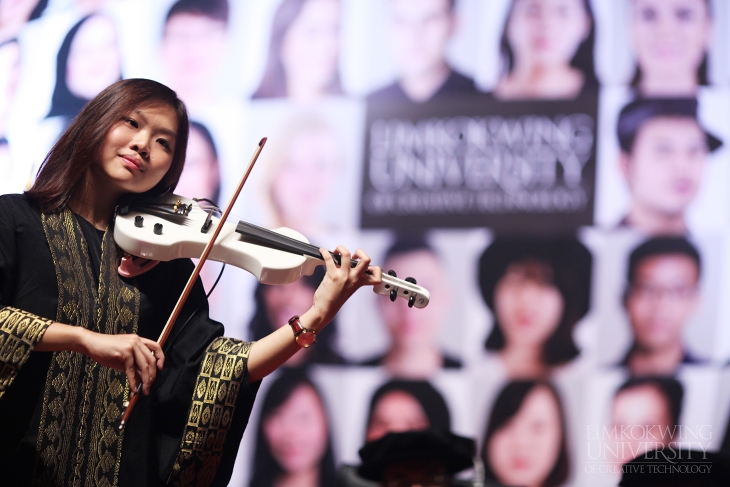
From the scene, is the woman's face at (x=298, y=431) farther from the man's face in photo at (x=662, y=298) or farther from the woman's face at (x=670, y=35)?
the woman's face at (x=670, y=35)

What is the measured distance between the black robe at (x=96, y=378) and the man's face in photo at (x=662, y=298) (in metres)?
1.55

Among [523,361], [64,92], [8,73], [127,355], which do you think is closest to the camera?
[127,355]

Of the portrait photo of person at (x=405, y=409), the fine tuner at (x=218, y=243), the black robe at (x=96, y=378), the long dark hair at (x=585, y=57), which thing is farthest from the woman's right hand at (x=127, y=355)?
the long dark hair at (x=585, y=57)

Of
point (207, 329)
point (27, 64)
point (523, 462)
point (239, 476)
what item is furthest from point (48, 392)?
point (27, 64)

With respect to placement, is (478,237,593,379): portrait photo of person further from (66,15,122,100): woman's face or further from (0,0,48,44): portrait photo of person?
(0,0,48,44): portrait photo of person

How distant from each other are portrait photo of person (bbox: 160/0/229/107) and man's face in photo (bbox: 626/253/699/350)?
1.76m

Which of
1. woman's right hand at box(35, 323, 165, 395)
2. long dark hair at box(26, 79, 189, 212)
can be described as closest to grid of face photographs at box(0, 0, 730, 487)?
long dark hair at box(26, 79, 189, 212)

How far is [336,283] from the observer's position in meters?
1.76

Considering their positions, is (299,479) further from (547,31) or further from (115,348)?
(547,31)

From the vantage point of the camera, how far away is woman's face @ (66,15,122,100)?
→ 3.41 metres

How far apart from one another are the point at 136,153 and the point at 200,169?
1.45 meters

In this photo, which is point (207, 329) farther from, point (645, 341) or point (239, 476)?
point (645, 341)

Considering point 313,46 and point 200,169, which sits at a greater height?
point 313,46

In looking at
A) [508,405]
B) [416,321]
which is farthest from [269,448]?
[508,405]
